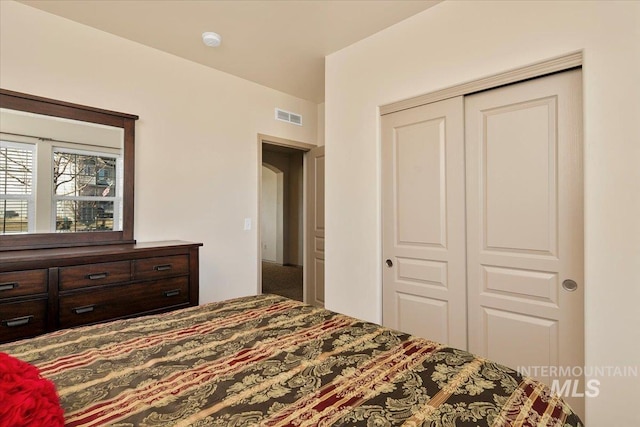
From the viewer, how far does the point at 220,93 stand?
3.42 meters

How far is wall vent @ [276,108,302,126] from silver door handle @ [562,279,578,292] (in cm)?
328

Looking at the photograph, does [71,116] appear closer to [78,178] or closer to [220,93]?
[78,178]

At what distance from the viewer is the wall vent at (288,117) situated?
3.97 metres

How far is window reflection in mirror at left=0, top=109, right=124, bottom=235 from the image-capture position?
225 centimetres

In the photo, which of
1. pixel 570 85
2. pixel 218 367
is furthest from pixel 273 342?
pixel 570 85

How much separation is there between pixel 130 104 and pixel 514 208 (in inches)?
124

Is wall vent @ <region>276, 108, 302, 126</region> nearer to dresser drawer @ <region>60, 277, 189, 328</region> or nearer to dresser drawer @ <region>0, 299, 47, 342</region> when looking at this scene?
dresser drawer @ <region>60, 277, 189, 328</region>

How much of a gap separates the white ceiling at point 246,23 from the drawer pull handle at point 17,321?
7.16ft

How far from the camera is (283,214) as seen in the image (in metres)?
7.97

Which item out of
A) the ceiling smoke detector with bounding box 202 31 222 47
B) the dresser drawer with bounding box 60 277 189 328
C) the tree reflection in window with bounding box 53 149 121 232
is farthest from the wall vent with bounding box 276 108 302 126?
the dresser drawer with bounding box 60 277 189 328

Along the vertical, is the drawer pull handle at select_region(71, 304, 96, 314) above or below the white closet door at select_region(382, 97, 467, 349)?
below

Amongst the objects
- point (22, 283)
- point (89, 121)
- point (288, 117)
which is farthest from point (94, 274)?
point (288, 117)

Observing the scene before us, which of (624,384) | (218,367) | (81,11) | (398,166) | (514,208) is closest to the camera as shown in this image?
(218,367)

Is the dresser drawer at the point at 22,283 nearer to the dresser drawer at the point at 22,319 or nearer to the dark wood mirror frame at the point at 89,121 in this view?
the dresser drawer at the point at 22,319
